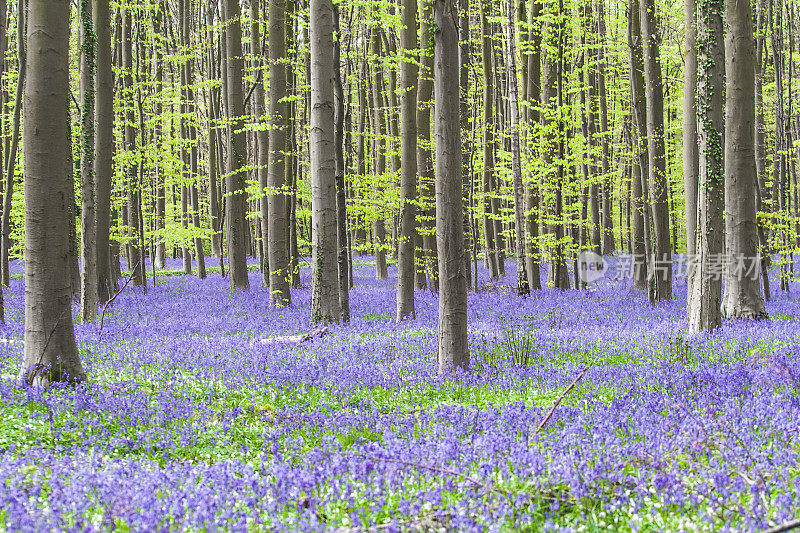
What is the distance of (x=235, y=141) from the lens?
57.4 ft

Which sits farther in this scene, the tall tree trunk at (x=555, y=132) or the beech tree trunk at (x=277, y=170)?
the tall tree trunk at (x=555, y=132)

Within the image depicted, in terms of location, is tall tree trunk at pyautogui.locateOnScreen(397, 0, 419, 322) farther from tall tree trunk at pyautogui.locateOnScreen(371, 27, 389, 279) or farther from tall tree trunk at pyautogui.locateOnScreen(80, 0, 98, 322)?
tall tree trunk at pyautogui.locateOnScreen(80, 0, 98, 322)

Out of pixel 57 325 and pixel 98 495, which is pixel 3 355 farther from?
pixel 98 495

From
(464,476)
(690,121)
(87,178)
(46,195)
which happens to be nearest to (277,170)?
(87,178)

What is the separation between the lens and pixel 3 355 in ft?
26.1

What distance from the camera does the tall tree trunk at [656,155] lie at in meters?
14.4

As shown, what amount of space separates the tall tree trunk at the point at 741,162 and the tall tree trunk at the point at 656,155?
271cm

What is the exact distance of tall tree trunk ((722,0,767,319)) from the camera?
1138cm

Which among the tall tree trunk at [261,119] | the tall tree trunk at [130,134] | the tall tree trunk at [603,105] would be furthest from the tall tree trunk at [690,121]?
the tall tree trunk at [130,134]

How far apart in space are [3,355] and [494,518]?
7422 mm

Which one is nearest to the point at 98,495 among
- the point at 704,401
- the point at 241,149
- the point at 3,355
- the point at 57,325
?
the point at 57,325

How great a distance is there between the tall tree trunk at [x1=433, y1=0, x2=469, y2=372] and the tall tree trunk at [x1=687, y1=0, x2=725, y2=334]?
427 cm

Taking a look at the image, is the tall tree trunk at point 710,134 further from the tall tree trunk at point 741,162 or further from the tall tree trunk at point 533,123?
the tall tree trunk at point 533,123

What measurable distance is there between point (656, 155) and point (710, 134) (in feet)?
22.5
